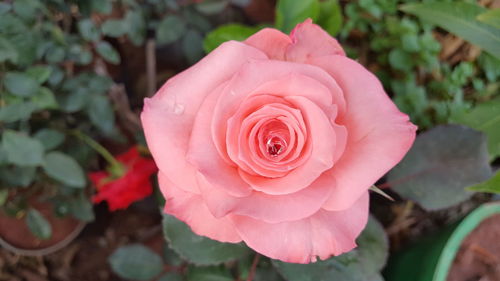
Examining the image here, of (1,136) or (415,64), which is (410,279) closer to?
(415,64)

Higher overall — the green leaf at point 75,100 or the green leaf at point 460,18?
the green leaf at point 460,18

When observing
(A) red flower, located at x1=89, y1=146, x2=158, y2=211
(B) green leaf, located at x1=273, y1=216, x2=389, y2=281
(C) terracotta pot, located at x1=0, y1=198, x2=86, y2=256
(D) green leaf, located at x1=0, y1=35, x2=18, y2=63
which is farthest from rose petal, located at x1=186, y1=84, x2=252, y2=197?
(C) terracotta pot, located at x1=0, y1=198, x2=86, y2=256

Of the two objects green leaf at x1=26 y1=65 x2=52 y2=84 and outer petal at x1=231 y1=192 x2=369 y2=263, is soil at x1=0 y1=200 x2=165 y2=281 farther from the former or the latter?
outer petal at x1=231 y1=192 x2=369 y2=263

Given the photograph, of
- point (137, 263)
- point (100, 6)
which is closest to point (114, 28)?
point (100, 6)

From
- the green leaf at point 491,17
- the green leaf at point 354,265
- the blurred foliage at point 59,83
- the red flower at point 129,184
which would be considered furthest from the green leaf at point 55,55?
the green leaf at point 491,17

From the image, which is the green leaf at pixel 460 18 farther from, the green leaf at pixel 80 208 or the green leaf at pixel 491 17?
the green leaf at pixel 80 208

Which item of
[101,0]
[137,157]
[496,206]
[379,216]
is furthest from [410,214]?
[101,0]
